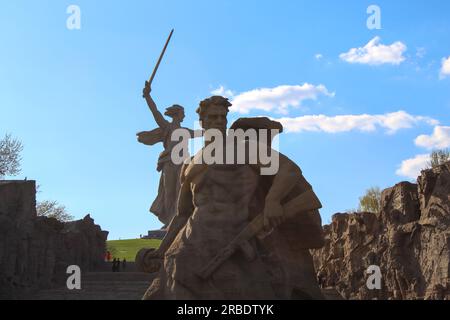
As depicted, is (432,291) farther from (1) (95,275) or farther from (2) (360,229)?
(1) (95,275)

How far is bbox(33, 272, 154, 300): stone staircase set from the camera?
13.9 metres

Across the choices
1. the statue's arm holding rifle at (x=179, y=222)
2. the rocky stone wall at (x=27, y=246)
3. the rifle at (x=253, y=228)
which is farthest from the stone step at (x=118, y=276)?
the rifle at (x=253, y=228)

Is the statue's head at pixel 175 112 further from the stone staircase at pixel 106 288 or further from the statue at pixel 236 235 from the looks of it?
the statue at pixel 236 235

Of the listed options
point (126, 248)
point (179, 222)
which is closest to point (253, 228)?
point (179, 222)

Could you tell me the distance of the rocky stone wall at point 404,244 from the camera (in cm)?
1509

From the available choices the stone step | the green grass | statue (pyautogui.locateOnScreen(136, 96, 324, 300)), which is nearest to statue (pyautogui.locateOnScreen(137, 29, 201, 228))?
the stone step

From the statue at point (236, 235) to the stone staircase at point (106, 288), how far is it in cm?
802

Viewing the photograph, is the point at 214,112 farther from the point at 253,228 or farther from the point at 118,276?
the point at 118,276

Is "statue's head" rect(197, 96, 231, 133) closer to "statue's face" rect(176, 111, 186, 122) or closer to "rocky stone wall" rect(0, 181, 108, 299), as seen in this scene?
"statue's face" rect(176, 111, 186, 122)

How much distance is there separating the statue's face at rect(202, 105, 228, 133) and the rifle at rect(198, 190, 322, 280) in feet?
3.42

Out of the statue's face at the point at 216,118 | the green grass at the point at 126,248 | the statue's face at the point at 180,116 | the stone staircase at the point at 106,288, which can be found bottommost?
the stone staircase at the point at 106,288

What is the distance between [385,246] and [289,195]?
14108 millimetres

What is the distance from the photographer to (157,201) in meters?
17.5
